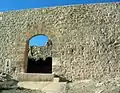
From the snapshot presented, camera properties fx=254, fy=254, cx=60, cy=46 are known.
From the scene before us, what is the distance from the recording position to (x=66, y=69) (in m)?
10.1

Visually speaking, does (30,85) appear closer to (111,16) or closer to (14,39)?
(14,39)

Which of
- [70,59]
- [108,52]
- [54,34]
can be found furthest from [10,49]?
[108,52]

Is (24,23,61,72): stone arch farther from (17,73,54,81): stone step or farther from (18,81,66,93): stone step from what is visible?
(18,81,66,93): stone step

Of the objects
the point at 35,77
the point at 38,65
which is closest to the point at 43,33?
the point at 35,77

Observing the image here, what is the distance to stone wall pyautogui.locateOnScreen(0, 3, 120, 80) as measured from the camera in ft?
32.2

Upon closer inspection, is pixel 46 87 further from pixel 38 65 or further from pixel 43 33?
pixel 38 65

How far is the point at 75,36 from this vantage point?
10.3 m

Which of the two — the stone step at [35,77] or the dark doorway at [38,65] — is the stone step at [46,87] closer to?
the stone step at [35,77]

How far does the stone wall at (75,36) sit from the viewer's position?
32.2 feet

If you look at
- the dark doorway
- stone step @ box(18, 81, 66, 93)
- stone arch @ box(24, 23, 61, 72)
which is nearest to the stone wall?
stone arch @ box(24, 23, 61, 72)

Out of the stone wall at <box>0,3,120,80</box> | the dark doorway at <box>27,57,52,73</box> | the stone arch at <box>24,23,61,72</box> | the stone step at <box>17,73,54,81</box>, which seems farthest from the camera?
the dark doorway at <box>27,57,52,73</box>

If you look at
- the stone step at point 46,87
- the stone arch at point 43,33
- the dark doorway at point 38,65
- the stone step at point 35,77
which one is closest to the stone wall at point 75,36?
the stone arch at point 43,33

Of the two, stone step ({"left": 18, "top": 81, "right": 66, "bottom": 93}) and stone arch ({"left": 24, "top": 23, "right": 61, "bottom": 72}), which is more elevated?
stone arch ({"left": 24, "top": 23, "right": 61, "bottom": 72})

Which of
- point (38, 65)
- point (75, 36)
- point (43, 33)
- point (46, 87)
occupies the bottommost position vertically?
point (46, 87)
